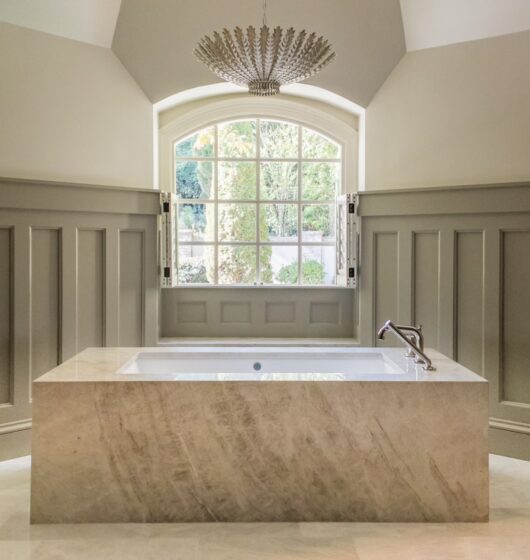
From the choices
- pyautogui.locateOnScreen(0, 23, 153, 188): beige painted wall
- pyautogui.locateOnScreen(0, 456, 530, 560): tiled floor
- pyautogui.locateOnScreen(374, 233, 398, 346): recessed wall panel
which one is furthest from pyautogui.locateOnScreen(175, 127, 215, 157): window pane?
pyautogui.locateOnScreen(0, 456, 530, 560): tiled floor

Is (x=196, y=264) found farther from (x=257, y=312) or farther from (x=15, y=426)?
(x=15, y=426)

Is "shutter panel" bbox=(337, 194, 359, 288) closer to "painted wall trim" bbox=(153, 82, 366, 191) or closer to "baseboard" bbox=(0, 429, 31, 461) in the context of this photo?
"painted wall trim" bbox=(153, 82, 366, 191)

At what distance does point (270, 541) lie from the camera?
7.70 ft

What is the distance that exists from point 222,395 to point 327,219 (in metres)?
2.21

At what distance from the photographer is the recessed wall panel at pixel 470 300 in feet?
11.6

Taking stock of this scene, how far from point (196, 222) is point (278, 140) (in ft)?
2.99

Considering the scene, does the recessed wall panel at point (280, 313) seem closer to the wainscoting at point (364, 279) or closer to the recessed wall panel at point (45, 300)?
the wainscoting at point (364, 279)

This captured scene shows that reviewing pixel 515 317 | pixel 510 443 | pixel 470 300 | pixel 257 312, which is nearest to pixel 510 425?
pixel 510 443

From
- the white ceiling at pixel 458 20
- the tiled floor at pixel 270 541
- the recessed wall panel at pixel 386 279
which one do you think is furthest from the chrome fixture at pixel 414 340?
the white ceiling at pixel 458 20

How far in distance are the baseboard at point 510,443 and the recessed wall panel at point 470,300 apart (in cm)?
39

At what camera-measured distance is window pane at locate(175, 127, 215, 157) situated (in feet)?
14.2

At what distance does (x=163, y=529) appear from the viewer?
96.2 inches

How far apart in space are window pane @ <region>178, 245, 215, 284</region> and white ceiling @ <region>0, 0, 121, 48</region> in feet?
5.11

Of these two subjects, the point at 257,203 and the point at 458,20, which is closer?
the point at 458,20
